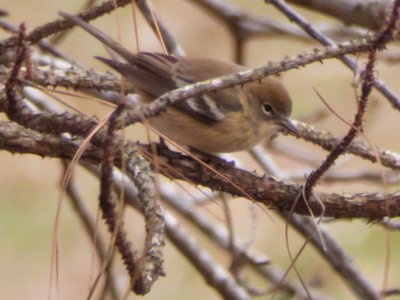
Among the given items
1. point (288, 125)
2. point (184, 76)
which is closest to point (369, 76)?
point (288, 125)

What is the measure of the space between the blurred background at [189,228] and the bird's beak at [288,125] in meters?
2.61

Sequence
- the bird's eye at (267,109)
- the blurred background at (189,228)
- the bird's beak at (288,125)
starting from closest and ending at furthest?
1. the bird's beak at (288,125)
2. the bird's eye at (267,109)
3. the blurred background at (189,228)

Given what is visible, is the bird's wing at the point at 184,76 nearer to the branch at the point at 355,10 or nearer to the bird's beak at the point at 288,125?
the bird's beak at the point at 288,125

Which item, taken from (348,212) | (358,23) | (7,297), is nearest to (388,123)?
(7,297)

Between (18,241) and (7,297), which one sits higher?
(18,241)

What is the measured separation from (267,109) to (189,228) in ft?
12.0

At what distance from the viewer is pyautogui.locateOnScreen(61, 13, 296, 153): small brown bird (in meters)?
4.56

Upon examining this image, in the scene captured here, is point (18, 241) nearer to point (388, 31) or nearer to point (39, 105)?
point (39, 105)

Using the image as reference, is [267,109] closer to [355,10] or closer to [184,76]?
[184,76]

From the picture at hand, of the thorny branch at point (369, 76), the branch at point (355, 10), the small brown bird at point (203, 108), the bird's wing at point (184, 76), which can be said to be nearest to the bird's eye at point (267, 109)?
the small brown bird at point (203, 108)

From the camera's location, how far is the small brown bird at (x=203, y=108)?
4562mm

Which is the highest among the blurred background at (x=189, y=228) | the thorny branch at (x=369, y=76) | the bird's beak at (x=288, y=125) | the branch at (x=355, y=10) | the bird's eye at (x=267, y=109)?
the blurred background at (x=189, y=228)

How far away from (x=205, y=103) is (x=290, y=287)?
1.06 meters

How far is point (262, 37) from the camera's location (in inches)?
199
